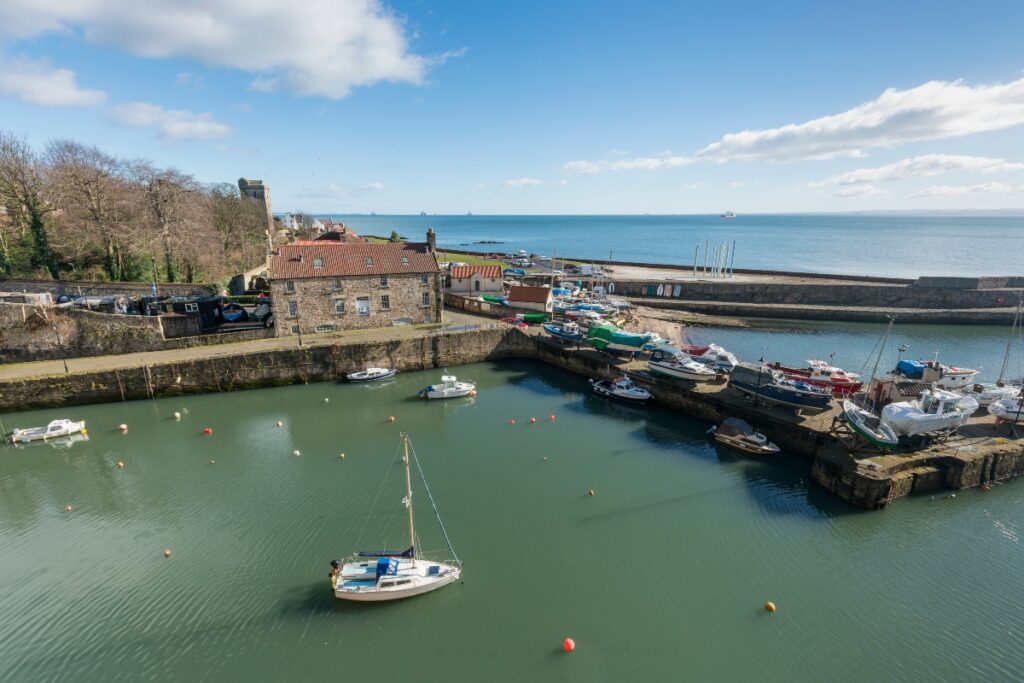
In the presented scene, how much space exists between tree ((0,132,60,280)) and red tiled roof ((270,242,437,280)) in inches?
915

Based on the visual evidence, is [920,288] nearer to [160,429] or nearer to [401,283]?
[401,283]

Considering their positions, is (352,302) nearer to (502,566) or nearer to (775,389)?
(502,566)

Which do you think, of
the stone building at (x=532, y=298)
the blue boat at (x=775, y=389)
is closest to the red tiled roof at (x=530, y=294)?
the stone building at (x=532, y=298)

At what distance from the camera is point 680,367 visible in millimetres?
31094

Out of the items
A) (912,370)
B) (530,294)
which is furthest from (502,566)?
(530,294)

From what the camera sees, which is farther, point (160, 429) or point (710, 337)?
point (710, 337)

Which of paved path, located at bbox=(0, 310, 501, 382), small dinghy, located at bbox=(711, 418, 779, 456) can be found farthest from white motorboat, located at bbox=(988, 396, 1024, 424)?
paved path, located at bbox=(0, 310, 501, 382)

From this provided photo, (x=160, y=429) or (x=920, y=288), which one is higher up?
(x=920, y=288)

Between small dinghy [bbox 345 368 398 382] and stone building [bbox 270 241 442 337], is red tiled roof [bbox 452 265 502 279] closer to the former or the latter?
stone building [bbox 270 241 442 337]

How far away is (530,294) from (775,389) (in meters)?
26.5

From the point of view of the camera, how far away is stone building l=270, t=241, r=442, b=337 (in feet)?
122

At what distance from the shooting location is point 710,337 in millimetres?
47500

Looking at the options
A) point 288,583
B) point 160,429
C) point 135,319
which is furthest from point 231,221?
point 288,583

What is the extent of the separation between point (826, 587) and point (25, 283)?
199ft
